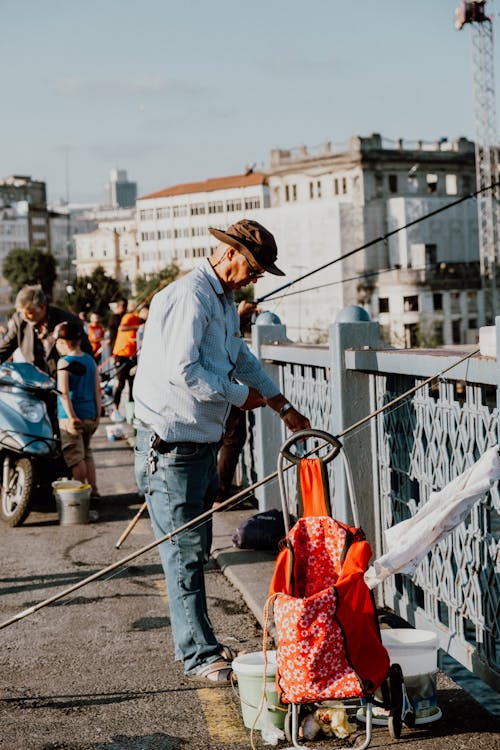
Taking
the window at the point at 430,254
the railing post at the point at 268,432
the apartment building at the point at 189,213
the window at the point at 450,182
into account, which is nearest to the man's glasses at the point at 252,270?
the railing post at the point at 268,432

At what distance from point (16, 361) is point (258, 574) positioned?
4154 mm

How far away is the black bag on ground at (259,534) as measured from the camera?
7.91 metres

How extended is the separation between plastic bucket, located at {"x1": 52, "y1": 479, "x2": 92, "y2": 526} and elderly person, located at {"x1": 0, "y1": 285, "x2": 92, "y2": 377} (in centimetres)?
153

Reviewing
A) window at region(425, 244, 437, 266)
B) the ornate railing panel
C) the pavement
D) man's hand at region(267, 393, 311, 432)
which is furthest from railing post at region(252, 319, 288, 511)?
window at region(425, 244, 437, 266)

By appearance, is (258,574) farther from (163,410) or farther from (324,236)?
(324,236)

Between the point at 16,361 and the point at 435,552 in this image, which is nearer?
the point at 435,552

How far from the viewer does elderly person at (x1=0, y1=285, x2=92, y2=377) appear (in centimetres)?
1068

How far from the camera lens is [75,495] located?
385 inches

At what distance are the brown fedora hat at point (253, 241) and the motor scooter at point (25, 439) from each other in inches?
196

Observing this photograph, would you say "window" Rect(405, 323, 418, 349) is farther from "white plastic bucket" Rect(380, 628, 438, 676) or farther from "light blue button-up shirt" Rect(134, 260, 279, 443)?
"white plastic bucket" Rect(380, 628, 438, 676)

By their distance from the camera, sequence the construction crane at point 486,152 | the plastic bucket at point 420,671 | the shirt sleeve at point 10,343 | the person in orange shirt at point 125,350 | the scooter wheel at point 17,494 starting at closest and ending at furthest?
the plastic bucket at point 420,671, the scooter wheel at point 17,494, the shirt sleeve at point 10,343, the person in orange shirt at point 125,350, the construction crane at point 486,152

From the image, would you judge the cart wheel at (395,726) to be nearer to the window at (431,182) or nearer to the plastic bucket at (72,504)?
the plastic bucket at (72,504)

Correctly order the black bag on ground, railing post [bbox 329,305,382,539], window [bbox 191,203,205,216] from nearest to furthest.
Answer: railing post [bbox 329,305,382,539], the black bag on ground, window [bbox 191,203,205,216]

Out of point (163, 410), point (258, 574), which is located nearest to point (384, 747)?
point (163, 410)
